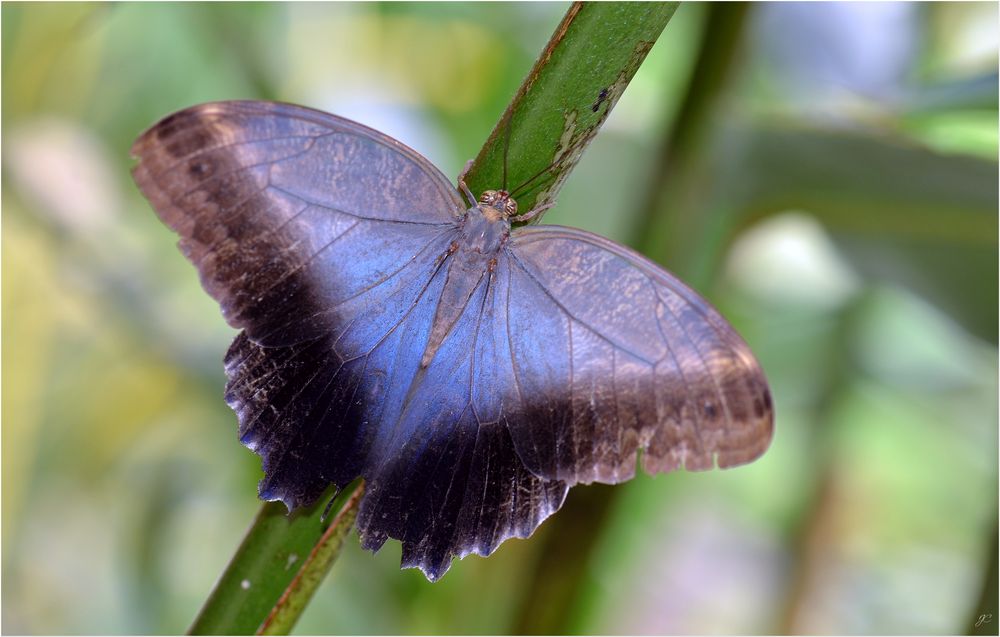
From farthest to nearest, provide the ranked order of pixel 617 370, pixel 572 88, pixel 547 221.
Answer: pixel 547 221 < pixel 617 370 < pixel 572 88

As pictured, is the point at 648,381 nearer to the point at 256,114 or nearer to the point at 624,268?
the point at 624,268

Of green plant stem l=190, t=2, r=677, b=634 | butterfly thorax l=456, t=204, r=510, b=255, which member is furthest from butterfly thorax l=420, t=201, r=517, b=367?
green plant stem l=190, t=2, r=677, b=634

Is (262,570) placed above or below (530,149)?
below

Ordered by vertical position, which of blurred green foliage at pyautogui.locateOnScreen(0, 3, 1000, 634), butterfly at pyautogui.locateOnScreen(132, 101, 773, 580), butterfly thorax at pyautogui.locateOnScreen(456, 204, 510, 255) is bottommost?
butterfly at pyautogui.locateOnScreen(132, 101, 773, 580)

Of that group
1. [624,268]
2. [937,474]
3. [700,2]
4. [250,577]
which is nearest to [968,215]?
[700,2]

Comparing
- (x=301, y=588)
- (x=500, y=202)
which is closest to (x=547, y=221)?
(x=500, y=202)

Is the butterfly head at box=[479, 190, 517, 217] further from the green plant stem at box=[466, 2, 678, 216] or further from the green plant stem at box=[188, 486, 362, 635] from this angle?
the green plant stem at box=[188, 486, 362, 635]

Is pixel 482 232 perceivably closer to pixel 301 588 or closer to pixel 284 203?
pixel 284 203
